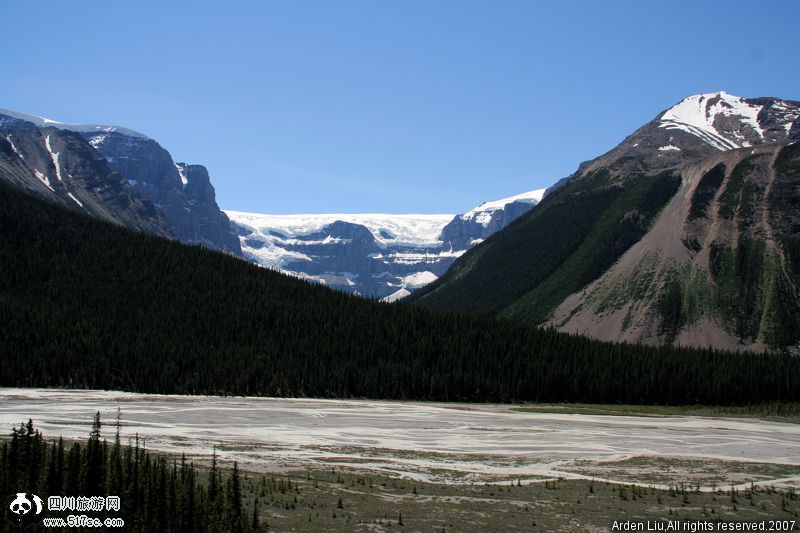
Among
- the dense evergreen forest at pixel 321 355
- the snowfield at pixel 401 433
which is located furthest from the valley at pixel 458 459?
the dense evergreen forest at pixel 321 355

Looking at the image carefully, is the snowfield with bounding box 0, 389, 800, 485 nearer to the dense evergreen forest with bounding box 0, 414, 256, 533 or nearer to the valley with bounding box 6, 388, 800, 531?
the valley with bounding box 6, 388, 800, 531

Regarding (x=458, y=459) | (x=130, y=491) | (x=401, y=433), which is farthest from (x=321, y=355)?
(x=130, y=491)

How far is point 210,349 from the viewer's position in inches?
6324

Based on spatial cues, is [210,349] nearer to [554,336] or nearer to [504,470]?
[554,336]

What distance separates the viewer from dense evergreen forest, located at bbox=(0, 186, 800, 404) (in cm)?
14862

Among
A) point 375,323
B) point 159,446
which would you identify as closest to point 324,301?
point 375,323

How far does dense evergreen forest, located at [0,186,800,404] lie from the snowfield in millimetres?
15057

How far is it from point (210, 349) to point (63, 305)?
3985 centimetres

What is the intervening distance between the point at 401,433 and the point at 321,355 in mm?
76191

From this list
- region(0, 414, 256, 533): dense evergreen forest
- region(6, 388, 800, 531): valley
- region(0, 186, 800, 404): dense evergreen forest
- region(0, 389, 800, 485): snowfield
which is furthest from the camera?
region(0, 186, 800, 404): dense evergreen forest

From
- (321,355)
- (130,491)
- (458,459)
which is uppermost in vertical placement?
(321,355)

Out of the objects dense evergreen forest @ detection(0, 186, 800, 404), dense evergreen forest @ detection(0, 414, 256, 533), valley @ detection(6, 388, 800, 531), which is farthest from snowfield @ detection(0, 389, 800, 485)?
dense evergreen forest @ detection(0, 186, 800, 404)

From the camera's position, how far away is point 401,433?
87250mm

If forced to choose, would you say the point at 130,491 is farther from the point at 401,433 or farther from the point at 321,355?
the point at 321,355
